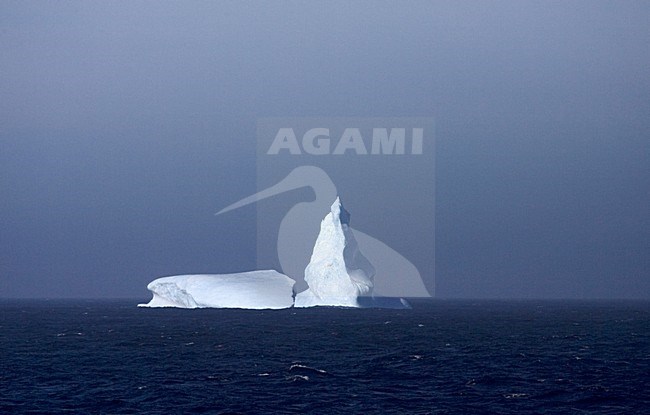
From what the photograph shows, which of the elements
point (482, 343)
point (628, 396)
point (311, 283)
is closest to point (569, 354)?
point (482, 343)

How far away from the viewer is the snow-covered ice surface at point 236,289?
10412 cm

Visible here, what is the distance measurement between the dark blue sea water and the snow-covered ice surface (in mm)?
38285

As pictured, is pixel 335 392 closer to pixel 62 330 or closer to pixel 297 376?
pixel 297 376

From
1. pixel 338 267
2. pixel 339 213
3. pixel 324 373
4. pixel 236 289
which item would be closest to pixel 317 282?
pixel 338 267

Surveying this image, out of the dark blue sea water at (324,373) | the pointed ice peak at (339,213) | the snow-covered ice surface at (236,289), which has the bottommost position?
the dark blue sea water at (324,373)

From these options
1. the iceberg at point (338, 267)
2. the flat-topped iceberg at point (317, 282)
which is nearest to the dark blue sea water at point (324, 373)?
the iceberg at point (338, 267)

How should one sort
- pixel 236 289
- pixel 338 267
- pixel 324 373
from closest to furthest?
pixel 324 373, pixel 338 267, pixel 236 289

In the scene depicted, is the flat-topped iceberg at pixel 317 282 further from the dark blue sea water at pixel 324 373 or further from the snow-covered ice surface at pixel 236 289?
the dark blue sea water at pixel 324 373

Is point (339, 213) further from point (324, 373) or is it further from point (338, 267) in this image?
point (324, 373)

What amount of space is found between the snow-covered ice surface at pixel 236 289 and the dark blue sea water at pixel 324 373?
126ft

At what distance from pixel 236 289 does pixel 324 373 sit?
6589 cm

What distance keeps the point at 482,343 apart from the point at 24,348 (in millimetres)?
31010

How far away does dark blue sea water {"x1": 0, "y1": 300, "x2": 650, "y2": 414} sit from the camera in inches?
1214

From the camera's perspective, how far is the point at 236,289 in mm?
104312
